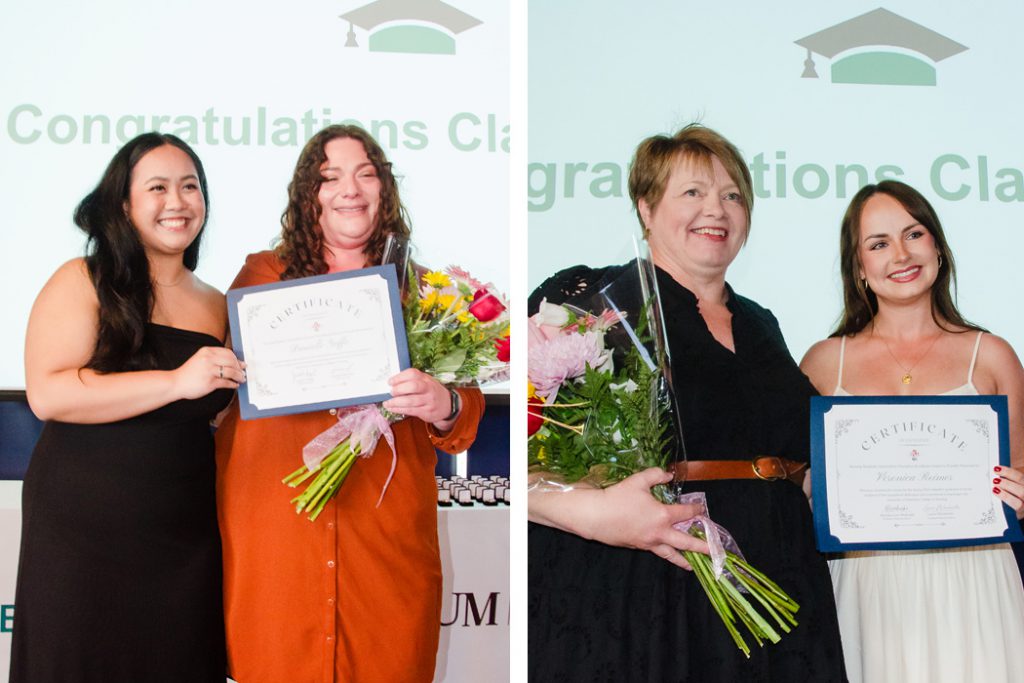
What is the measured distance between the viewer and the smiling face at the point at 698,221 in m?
2.30

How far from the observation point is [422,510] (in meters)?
2.28

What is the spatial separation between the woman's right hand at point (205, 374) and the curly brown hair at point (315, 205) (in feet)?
0.95

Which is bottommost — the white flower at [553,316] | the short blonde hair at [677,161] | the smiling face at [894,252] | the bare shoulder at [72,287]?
the white flower at [553,316]

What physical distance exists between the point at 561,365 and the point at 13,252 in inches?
58.5

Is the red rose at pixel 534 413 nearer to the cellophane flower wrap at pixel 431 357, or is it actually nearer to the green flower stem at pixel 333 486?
the cellophane flower wrap at pixel 431 357

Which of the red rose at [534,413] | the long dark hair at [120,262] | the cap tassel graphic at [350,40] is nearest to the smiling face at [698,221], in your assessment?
the red rose at [534,413]

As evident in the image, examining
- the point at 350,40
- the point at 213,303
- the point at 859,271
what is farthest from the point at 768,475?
the point at 350,40

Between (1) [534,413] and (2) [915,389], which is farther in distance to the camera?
(2) [915,389]

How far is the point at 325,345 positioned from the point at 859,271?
1329mm

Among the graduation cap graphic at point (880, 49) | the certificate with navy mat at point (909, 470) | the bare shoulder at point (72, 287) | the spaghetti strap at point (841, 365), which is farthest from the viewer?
the graduation cap graphic at point (880, 49)

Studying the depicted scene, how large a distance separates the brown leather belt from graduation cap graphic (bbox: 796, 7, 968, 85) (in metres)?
1.15

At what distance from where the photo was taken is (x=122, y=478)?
2121 mm

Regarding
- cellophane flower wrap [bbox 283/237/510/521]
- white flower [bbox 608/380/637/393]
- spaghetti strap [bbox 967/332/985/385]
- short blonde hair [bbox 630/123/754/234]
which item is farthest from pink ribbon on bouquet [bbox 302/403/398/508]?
spaghetti strap [bbox 967/332/985/385]

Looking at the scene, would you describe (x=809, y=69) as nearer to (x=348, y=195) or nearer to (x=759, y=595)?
(x=348, y=195)
